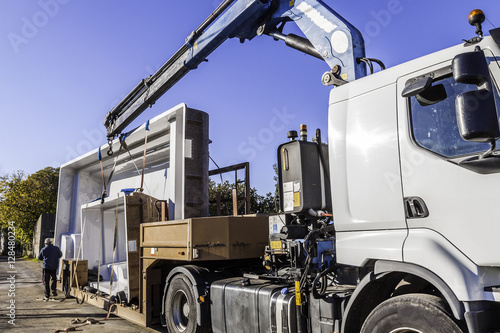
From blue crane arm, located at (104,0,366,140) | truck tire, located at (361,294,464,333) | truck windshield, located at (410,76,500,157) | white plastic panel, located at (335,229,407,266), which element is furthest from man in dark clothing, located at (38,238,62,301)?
truck windshield, located at (410,76,500,157)

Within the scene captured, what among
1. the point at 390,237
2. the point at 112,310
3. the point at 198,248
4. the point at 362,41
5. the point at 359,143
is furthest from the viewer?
the point at 112,310

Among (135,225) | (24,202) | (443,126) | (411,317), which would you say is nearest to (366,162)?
(443,126)

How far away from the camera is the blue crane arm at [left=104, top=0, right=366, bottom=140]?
4.02m

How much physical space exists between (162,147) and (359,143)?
5337 millimetres

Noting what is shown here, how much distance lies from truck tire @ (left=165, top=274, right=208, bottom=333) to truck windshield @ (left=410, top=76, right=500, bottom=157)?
3.41 metres

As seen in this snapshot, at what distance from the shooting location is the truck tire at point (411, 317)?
2.49 m

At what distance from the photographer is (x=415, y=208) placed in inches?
110

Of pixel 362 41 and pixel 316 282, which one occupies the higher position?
pixel 362 41

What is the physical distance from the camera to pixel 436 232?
8.70 ft

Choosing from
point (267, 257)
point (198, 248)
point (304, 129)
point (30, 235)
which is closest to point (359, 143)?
point (304, 129)

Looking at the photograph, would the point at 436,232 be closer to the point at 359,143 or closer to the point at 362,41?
the point at 359,143

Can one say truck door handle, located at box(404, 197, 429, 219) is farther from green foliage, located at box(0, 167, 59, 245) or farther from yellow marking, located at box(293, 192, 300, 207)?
green foliage, located at box(0, 167, 59, 245)

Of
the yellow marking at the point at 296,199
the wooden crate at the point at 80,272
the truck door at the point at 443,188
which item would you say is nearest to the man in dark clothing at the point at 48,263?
the wooden crate at the point at 80,272

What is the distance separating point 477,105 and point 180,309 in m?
4.46
